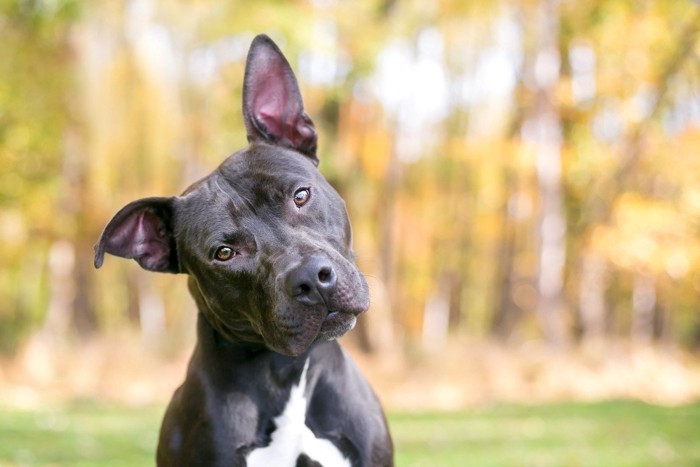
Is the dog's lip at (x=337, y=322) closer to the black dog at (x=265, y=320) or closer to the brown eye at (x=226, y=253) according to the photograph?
the black dog at (x=265, y=320)

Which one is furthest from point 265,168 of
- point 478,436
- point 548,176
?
point 548,176

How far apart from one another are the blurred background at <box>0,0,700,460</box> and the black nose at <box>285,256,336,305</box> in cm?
1016

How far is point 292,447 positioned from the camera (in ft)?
11.5

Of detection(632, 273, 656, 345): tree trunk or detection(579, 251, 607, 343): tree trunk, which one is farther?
detection(632, 273, 656, 345): tree trunk

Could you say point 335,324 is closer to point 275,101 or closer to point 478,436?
→ point 275,101

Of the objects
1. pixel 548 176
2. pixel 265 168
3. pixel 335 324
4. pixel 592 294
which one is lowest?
pixel 335 324

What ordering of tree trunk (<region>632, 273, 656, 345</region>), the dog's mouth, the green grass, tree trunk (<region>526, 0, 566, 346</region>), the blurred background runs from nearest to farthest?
the dog's mouth, the green grass, the blurred background, tree trunk (<region>526, 0, 566, 346</region>), tree trunk (<region>632, 273, 656, 345</region>)

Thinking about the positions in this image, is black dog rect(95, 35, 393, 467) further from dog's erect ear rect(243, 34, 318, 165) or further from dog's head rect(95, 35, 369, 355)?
dog's erect ear rect(243, 34, 318, 165)

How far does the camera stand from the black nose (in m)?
3.17

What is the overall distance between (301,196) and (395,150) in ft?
58.9

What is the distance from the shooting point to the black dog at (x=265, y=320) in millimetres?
3305

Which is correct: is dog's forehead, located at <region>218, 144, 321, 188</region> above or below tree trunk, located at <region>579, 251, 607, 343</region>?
below

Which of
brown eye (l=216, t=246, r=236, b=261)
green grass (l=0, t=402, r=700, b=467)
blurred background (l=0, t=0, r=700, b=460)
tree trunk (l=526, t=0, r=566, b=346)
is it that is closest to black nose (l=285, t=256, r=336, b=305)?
brown eye (l=216, t=246, r=236, b=261)

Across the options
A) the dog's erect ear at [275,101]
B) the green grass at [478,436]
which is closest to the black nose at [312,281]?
the dog's erect ear at [275,101]
